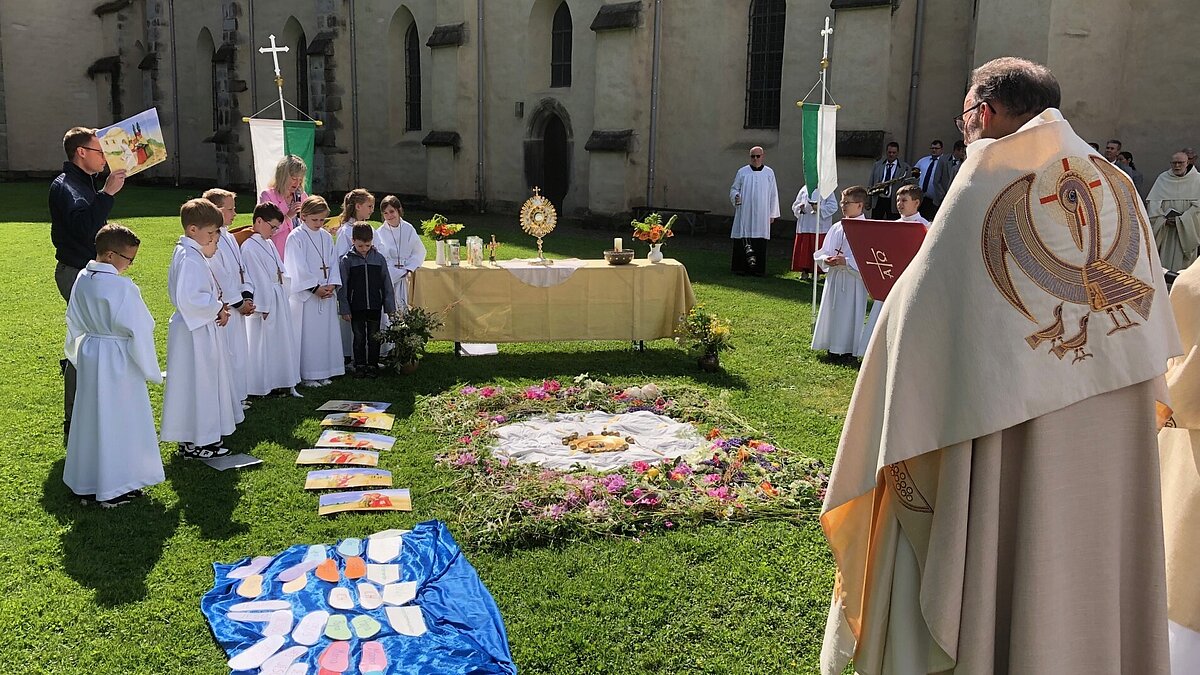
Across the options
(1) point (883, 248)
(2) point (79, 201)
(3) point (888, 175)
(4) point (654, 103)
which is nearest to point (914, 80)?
(3) point (888, 175)

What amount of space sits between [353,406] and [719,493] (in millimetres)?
3572

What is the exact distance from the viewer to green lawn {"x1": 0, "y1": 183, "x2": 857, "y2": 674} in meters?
4.06

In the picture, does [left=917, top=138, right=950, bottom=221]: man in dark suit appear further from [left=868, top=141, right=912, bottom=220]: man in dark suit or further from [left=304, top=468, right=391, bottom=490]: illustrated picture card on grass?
[left=304, top=468, right=391, bottom=490]: illustrated picture card on grass

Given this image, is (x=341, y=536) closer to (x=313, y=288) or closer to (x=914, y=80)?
(x=313, y=288)

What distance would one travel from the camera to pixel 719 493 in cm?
586

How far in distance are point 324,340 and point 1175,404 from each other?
7.39 m

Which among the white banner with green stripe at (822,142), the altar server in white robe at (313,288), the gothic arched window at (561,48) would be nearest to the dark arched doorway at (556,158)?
the gothic arched window at (561,48)

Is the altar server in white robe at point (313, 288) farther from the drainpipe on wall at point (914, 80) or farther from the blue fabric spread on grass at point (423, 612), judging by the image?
the drainpipe on wall at point (914, 80)

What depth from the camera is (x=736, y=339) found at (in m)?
10.5

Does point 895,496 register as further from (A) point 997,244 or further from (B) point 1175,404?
(B) point 1175,404

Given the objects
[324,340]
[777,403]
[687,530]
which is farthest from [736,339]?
[687,530]

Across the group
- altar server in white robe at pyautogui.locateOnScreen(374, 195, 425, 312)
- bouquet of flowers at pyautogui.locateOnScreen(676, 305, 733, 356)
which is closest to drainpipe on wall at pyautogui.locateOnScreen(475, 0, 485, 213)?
altar server in white robe at pyautogui.locateOnScreen(374, 195, 425, 312)

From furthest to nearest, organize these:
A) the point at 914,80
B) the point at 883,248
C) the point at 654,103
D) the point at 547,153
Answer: the point at 547,153, the point at 654,103, the point at 914,80, the point at 883,248

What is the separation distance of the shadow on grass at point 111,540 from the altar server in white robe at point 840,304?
6.80 m
